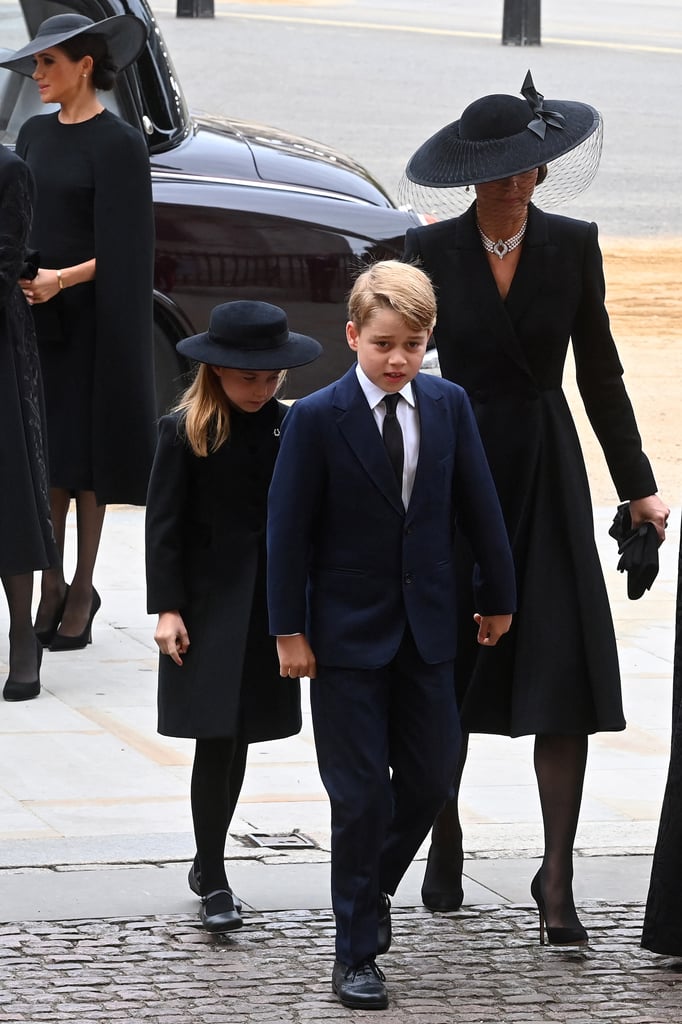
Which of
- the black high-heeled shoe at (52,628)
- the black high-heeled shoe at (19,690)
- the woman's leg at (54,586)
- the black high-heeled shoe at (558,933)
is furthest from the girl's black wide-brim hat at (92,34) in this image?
the black high-heeled shoe at (558,933)

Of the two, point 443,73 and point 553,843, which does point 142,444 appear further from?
point 443,73

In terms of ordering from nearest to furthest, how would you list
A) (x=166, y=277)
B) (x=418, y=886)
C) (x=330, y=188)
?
(x=418, y=886), (x=166, y=277), (x=330, y=188)

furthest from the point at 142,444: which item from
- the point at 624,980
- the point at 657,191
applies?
the point at 657,191

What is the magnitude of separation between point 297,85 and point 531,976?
Result: 72.4ft

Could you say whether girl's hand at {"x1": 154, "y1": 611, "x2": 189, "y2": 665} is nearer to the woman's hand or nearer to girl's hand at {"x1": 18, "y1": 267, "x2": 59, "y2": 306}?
the woman's hand

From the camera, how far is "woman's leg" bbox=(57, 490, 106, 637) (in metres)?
7.06

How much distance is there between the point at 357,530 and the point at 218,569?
0.52 m

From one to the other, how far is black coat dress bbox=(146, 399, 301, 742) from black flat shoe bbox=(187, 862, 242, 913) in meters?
0.33

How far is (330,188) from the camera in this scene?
954 cm

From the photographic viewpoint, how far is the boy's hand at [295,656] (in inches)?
167

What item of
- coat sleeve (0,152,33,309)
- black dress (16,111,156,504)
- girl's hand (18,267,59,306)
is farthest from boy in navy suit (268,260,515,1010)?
black dress (16,111,156,504)

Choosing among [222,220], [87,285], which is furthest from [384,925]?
[222,220]

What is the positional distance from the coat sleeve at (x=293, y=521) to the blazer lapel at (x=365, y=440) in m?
0.06

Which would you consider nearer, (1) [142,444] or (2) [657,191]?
(1) [142,444]
